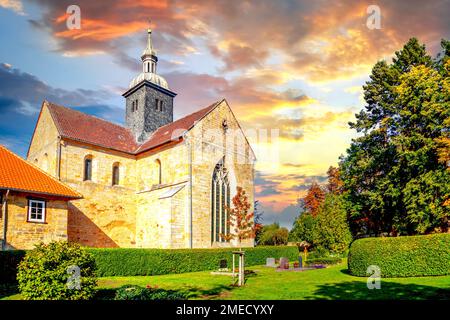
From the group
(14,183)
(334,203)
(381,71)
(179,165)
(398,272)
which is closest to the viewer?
(398,272)

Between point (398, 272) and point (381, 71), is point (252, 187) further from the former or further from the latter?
point (398, 272)

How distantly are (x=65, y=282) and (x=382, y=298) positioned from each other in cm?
983

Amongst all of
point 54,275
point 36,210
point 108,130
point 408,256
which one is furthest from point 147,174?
point 408,256

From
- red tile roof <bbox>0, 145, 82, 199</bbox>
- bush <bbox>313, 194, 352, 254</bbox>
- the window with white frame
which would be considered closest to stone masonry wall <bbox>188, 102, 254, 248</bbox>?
bush <bbox>313, 194, 352, 254</bbox>

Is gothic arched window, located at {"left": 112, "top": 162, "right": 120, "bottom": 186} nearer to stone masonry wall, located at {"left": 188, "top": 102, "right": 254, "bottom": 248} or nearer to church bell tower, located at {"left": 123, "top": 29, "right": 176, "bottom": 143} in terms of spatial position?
church bell tower, located at {"left": 123, "top": 29, "right": 176, "bottom": 143}

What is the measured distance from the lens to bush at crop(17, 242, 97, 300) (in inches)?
394

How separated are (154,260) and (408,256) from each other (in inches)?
538

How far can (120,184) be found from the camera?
2989cm

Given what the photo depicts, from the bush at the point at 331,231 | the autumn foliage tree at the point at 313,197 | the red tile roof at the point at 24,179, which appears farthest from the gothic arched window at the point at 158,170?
the autumn foliage tree at the point at 313,197

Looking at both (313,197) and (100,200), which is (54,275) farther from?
(313,197)

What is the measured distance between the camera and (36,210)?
19.5 meters

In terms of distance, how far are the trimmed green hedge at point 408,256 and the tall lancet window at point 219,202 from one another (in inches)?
536

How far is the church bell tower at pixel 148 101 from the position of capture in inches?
1336

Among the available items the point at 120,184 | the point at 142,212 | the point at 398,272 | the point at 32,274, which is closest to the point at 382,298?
the point at 398,272
